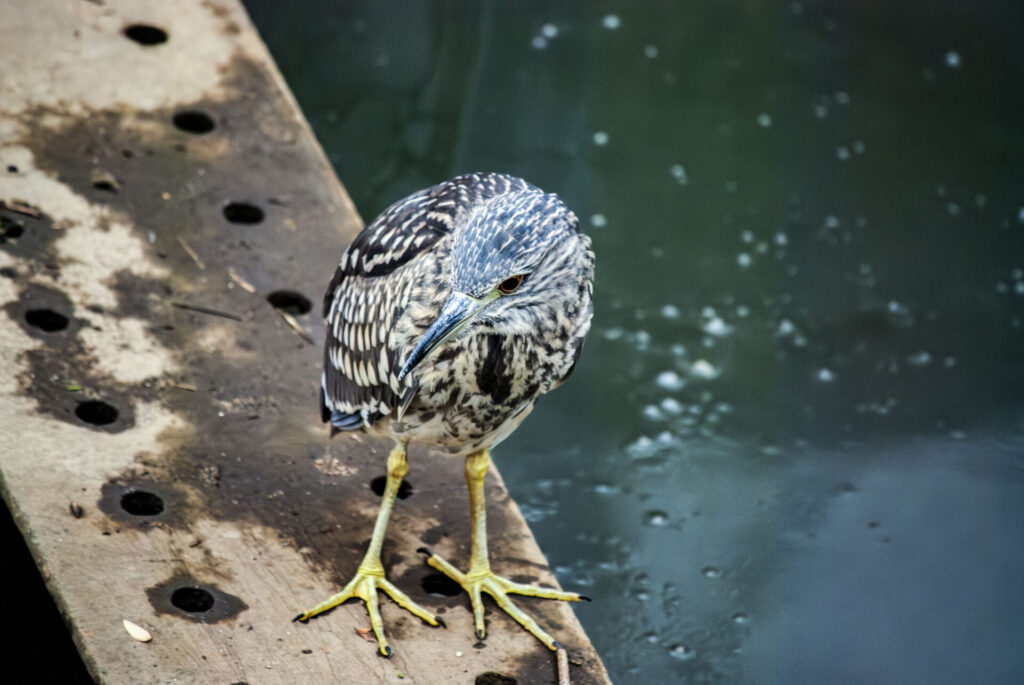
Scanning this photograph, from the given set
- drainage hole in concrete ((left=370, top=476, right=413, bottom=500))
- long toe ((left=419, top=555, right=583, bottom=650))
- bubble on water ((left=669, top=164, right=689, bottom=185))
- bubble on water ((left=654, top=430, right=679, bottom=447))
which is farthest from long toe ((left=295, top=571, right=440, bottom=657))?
bubble on water ((left=669, top=164, right=689, bottom=185))

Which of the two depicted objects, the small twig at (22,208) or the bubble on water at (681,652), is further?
the bubble on water at (681,652)

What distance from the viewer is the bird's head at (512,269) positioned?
2.33 meters

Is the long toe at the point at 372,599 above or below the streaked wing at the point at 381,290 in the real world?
below

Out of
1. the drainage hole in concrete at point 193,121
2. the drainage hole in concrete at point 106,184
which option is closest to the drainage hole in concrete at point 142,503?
the drainage hole in concrete at point 106,184

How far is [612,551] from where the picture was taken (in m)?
4.22

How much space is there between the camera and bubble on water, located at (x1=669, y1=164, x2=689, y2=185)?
5.61 m

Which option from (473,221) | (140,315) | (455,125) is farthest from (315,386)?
(455,125)

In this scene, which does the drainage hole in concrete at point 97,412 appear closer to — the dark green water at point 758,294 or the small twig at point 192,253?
the small twig at point 192,253

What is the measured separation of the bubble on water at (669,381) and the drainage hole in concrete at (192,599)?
243cm

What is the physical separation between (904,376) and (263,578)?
10.2 feet

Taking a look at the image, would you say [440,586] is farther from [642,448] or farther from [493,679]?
[642,448]

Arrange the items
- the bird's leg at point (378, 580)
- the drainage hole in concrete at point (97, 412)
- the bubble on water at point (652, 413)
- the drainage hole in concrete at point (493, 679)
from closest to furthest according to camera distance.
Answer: the drainage hole in concrete at point (493, 679)
the bird's leg at point (378, 580)
the drainage hole in concrete at point (97, 412)
the bubble on water at point (652, 413)

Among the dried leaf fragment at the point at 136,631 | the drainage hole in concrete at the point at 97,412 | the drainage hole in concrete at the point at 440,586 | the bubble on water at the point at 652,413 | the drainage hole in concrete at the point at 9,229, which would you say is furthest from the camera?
the bubble on water at the point at 652,413

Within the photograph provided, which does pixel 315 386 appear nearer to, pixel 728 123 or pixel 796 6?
pixel 728 123
